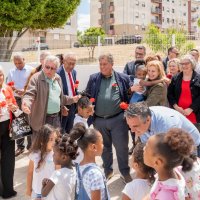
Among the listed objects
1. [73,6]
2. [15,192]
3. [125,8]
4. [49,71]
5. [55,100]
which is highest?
[125,8]

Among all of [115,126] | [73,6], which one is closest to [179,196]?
[115,126]

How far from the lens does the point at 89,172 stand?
9.12 ft

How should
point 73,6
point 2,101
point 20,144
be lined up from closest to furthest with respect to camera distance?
point 2,101 → point 20,144 → point 73,6

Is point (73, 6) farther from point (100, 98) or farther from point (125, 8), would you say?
point (125, 8)

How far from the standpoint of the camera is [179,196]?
234cm

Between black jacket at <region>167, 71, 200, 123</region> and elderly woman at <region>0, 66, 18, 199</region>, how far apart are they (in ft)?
7.04

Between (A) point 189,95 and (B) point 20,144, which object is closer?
(A) point 189,95

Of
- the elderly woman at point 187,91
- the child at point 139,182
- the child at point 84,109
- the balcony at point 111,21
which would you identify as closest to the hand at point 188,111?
the elderly woman at point 187,91

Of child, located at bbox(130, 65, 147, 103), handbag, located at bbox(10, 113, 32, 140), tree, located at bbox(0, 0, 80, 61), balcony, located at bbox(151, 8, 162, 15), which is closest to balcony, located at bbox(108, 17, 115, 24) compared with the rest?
balcony, located at bbox(151, 8, 162, 15)

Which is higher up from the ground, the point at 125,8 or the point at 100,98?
the point at 125,8

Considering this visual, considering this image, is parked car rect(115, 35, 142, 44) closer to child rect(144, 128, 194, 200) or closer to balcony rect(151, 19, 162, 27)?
child rect(144, 128, 194, 200)

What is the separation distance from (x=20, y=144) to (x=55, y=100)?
7.00ft

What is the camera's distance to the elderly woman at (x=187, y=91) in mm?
4898

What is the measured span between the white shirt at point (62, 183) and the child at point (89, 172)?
16cm
